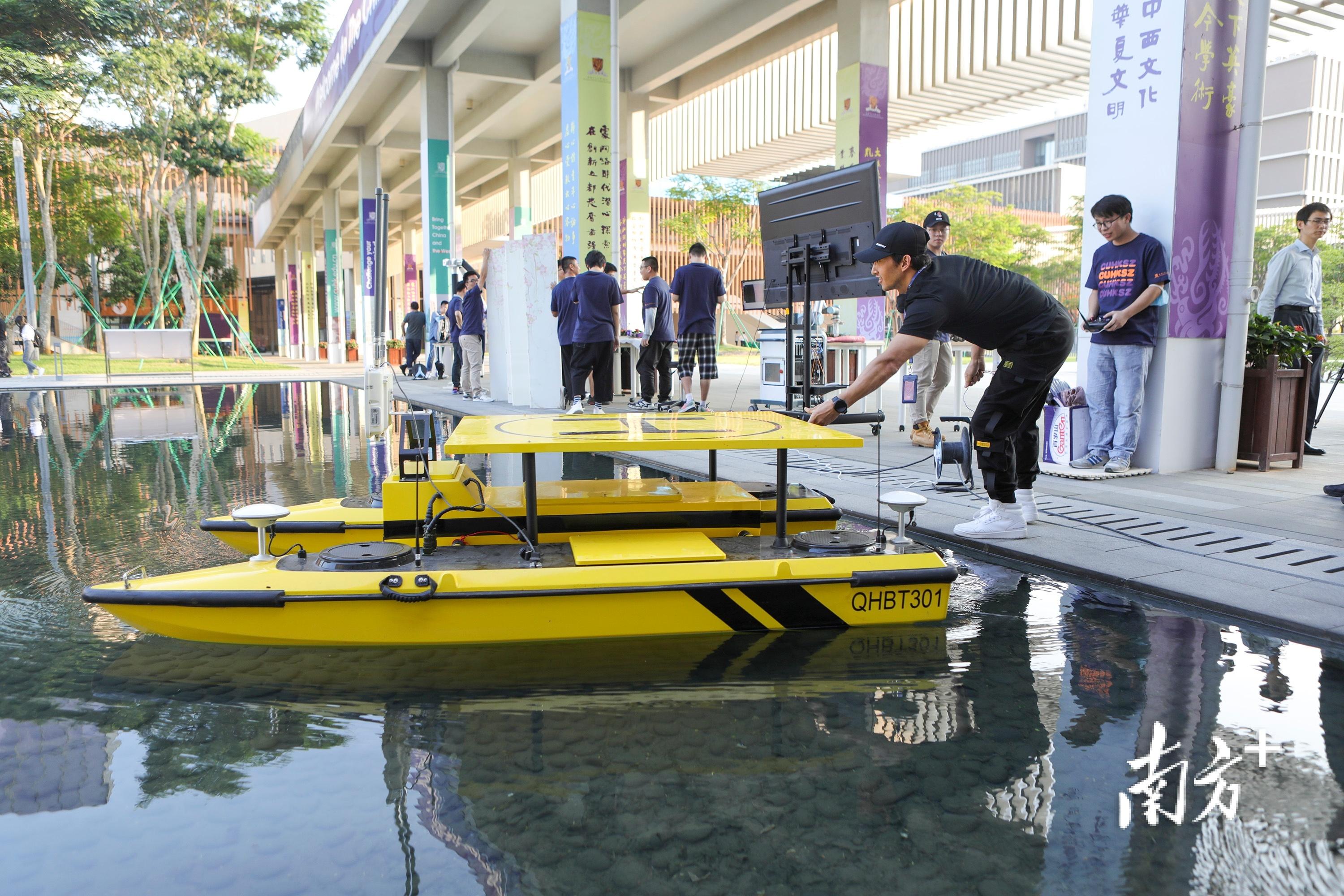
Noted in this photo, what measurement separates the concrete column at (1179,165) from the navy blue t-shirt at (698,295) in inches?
159

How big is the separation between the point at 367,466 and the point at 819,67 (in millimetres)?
13582

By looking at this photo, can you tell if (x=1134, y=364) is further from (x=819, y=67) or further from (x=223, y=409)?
(x=819, y=67)

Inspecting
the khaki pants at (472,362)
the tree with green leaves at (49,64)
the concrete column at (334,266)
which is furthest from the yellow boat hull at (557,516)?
the concrete column at (334,266)

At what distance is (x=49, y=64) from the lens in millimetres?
24172

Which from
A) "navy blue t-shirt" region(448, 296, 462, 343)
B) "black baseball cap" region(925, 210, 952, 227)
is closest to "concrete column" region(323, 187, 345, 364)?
"navy blue t-shirt" region(448, 296, 462, 343)

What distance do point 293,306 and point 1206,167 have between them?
42.3 metres

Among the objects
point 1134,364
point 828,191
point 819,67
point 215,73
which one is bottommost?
point 1134,364

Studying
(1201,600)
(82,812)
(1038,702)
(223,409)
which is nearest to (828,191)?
(1201,600)

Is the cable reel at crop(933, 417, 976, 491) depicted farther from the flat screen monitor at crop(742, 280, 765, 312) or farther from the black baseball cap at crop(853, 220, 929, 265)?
the flat screen monitor at crop(742, 280, 765, 312)

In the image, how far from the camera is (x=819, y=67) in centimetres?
1731

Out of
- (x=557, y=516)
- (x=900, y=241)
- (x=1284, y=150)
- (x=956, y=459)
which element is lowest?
(x=557, y=516)

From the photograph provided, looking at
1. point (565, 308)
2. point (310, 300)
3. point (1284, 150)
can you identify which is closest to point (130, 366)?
point (310, 300)

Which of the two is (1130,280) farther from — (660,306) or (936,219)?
(660,306)

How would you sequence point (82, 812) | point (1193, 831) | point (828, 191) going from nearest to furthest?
point (1193, 831)
point (82, 812)
point (828, 191)
